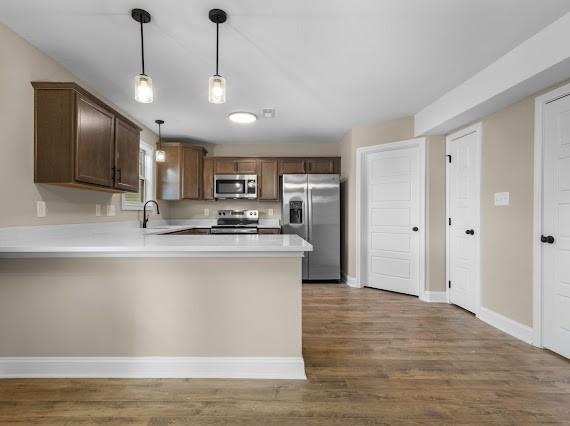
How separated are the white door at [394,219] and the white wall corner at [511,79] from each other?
0.78 metres

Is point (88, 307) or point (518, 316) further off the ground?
point (88, 307)

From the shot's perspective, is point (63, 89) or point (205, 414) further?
point (63, 89)

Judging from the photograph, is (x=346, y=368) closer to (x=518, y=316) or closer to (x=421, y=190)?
(x=518, y=316)

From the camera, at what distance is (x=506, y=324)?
2.80 meters

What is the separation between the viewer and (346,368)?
213 cm

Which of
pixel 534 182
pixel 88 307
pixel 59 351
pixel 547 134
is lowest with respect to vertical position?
pixel 59 351

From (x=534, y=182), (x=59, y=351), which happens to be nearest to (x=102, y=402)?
(x=59, y=351)

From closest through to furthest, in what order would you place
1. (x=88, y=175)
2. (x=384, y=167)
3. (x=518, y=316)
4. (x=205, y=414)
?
(x=205, y=414)
(x=88, y=175)
(x=518, y=316)
(x=384, y=167)

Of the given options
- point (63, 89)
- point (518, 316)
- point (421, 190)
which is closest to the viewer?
point (63, 89)

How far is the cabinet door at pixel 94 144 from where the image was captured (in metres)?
2.35

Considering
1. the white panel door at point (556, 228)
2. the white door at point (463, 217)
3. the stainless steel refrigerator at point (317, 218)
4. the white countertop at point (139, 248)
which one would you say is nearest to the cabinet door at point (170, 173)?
the stainless steel refrigerator at point (317, 218)

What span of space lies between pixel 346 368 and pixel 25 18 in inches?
127

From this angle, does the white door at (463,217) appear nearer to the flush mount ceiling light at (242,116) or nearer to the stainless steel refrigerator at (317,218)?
the stainless steel refrigerator at (317,218)

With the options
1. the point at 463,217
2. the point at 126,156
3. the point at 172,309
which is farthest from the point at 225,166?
the point at 463,217
